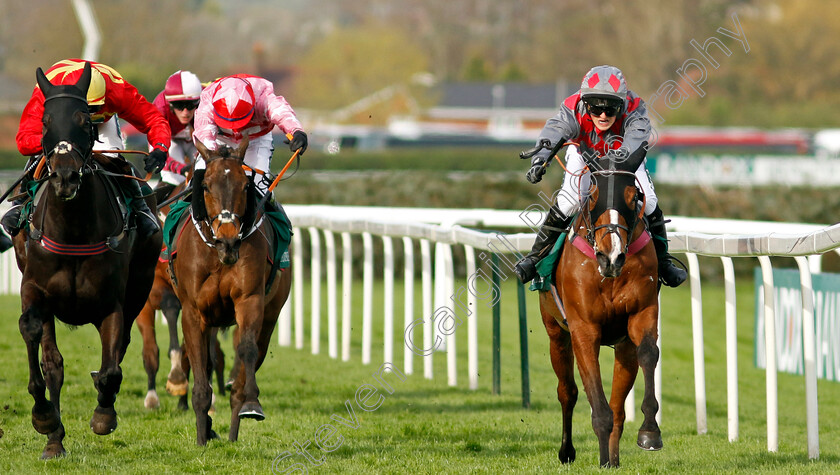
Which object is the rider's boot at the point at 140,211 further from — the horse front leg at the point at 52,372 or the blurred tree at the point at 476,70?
the blurred tree at the point at 476,70

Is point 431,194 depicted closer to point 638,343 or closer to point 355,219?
point 355,219

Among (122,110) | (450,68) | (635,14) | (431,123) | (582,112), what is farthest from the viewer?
(450,68)

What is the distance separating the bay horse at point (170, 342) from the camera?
686 centimetres

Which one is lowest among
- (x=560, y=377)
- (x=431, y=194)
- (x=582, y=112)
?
(x=560, y=377)

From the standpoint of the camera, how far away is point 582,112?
17.5 feet

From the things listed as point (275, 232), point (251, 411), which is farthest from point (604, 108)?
point (251, 411)

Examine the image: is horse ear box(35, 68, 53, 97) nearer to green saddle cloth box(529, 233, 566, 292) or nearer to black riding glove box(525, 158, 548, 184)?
black riding glove box(525, 158, 548, 184)

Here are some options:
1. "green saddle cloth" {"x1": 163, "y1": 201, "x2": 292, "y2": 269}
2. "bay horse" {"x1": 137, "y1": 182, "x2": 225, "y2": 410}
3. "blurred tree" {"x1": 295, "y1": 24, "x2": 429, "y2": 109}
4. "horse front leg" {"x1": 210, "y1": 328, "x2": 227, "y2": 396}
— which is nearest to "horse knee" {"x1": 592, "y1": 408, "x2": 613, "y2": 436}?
"green saddle cloth" {"x1": 163, "y1": 201, "x2": 292, "y2": 269}

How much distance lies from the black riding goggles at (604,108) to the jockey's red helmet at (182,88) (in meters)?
3.04

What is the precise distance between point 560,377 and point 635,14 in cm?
4960

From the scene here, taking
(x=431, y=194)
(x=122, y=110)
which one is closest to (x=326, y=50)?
Result: (x=431, y=194)

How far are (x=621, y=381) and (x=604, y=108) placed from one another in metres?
1.23

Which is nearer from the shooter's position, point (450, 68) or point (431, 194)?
point (431, 194)

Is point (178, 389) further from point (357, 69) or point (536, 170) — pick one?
point (357, 69)
